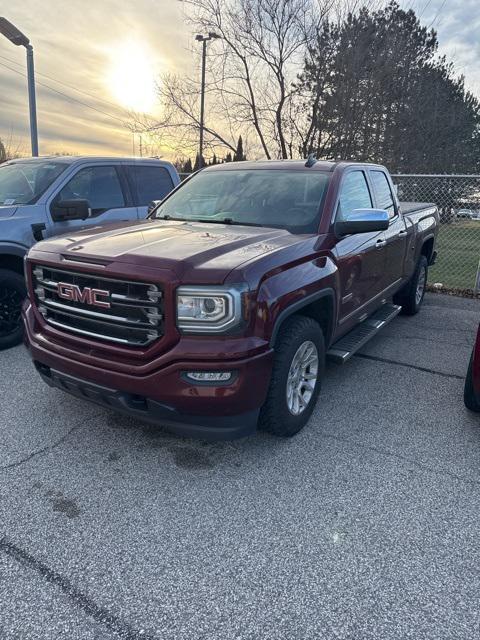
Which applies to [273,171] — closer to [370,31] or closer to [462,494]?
[462,494]

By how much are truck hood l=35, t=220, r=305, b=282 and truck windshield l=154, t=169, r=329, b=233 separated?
0.69ft

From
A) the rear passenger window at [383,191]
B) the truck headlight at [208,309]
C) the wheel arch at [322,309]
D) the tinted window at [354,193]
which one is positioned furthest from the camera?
the rear passenger window at [383,191]

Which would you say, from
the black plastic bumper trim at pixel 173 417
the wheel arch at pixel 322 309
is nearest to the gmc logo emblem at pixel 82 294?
the black plastic bumper trim at pixel 173 417

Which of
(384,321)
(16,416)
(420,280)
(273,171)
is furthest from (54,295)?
(420,280)

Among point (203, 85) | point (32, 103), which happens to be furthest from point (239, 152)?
point (32, 103)

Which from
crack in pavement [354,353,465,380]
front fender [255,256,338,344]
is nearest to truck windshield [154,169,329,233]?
front fender [255,256,338,344]

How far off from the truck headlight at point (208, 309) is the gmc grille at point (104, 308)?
138 millimetres

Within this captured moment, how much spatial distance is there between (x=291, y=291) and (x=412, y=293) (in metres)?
4.13

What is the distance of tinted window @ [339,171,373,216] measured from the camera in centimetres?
406

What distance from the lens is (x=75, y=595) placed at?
2119mm

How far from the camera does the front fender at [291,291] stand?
278cm

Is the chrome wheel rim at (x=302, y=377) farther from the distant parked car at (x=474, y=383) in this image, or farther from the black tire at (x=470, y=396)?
the black tire at (x=470, y=396)

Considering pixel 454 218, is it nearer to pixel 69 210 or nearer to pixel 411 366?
pixel 411 366

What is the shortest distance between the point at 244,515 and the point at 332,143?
60.2 feet
